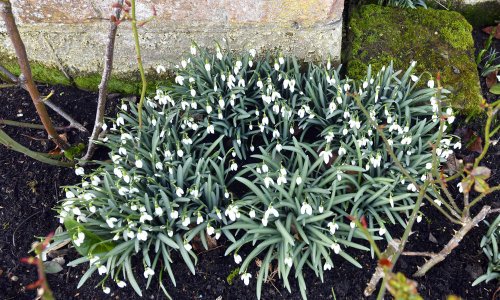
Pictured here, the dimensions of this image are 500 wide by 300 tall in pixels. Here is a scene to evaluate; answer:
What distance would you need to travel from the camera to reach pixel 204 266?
8.25 feet

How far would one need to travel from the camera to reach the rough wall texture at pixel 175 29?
113 inches

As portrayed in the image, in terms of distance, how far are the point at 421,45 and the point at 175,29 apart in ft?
5.46

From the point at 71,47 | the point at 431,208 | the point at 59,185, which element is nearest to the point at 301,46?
the point at 431,208

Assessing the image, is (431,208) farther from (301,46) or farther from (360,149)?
(301,46)

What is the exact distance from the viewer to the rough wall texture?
287cm

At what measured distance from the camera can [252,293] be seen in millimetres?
2441

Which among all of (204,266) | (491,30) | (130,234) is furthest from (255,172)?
(491,30)

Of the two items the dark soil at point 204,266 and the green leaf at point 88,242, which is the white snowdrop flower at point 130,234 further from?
the dark soil at point 204,266

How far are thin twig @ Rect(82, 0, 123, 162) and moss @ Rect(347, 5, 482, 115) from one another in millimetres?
1560

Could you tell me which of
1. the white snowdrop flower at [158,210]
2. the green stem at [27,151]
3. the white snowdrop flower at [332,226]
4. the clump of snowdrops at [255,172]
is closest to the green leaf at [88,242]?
the clump of snowdrops at [255,172]

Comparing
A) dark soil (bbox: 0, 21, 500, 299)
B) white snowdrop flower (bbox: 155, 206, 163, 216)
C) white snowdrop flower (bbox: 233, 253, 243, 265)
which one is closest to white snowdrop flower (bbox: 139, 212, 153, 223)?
white snowdrop flower (bbox: 155, 206, 163, 216)

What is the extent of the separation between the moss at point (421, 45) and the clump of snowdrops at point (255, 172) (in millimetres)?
203

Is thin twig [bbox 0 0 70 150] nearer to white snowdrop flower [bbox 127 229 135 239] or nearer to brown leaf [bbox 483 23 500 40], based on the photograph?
white snowdrop flower [bbox 127 229 135 239]

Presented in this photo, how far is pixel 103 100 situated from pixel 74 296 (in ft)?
3.51
